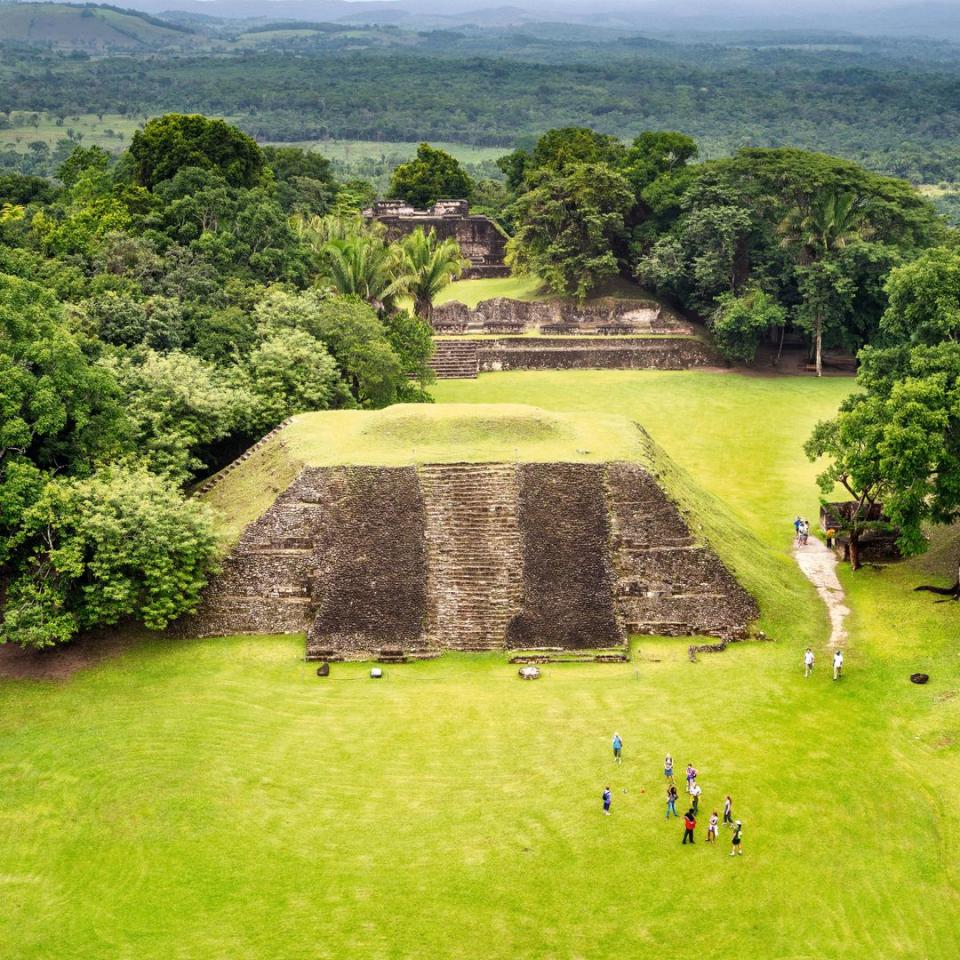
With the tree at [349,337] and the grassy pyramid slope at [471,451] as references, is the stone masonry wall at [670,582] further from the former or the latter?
the tree at [349,337]

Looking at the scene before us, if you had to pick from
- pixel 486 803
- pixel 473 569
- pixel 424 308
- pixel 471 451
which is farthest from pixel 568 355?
pixel 486 803

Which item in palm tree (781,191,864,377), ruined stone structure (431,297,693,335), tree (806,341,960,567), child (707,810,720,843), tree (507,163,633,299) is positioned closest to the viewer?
child (707,810,720,843)

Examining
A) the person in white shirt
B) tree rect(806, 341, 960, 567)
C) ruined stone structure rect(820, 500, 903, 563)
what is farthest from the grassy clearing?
the person in white shirt

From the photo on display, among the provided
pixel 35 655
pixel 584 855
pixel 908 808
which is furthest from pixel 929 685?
pixel 35 655

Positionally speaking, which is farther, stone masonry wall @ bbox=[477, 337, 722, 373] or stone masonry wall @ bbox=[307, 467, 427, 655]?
stone masonry wall @ bbox=[477, 337, 722, 373]

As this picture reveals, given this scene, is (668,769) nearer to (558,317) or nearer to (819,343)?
(819,343)

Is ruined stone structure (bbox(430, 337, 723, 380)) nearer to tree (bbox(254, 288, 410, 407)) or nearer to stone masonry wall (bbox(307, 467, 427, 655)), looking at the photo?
tree (bbox(254, 288, 410, 407))

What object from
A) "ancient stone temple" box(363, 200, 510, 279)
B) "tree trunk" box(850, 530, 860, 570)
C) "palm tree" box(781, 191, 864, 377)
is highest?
"palm tree" box(781, 191, 864, 377)
